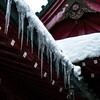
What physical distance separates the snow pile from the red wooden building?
0.09 meters

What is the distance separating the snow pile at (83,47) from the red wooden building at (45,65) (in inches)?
3.5

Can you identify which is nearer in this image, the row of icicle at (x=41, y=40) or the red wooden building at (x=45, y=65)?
the row of icicle at (x=41, y=40)

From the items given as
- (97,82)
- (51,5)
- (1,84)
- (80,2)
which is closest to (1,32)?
(1,84)

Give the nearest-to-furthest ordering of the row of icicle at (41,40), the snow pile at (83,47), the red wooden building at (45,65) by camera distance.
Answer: the row of icicle at (41,40)
the red wooden building at (45,65)
the snow pile at (83,47)

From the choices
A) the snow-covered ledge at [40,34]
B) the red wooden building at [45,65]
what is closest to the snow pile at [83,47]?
the red wooden building at [45,65]

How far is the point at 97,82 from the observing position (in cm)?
514

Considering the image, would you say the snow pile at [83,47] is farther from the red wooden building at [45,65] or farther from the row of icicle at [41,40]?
the row of icicle at [41,40]

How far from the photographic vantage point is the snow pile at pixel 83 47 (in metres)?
4.42

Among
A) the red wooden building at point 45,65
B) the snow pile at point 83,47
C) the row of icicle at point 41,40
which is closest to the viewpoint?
the row of icicle at point 41,40

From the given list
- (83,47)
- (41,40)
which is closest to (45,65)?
(41,40)

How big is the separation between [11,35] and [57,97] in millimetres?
1932

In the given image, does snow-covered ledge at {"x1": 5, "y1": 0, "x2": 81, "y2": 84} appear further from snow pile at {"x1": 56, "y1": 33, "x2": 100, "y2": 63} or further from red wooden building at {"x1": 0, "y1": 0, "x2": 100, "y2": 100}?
snow pile at {"x1": 56, "y1": 33, "x2": 100, "y2": 63}

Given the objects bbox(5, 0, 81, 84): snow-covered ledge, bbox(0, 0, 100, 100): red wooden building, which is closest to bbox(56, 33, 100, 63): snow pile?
bbox(0, 0, 100, 100): red wooden building

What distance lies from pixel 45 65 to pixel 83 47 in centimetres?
114
